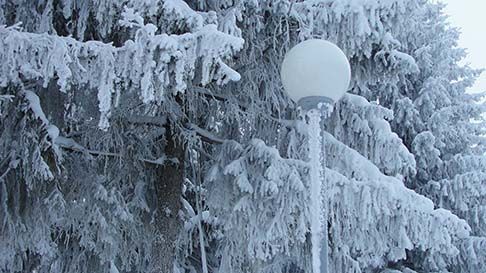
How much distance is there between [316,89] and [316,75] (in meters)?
0.07

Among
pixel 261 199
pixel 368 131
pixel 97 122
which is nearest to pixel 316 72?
pixel 261 199

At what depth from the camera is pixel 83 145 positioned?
5.09 m

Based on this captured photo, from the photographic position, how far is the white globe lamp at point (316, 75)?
2.93 m

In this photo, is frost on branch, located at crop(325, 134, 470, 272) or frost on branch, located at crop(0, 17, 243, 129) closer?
frost on branch, located at crop(0, 17, 243, 129)

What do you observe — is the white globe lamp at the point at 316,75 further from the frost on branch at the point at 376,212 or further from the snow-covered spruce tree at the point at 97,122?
the frost on branch at the point at 376,212

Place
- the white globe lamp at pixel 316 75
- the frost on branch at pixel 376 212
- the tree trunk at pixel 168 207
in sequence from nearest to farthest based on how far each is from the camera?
the white globe lamp at pixel 316 75 → the frost on branch at pixel 376 212 → the tree trunk at pixel 168 207

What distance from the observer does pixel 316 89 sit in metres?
2.92

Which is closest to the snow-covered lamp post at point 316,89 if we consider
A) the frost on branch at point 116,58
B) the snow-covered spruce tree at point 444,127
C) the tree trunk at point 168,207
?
the frost on branch at point 116,58

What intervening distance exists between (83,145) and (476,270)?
6878 millimetres

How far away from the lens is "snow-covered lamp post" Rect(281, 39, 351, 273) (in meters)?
2.81

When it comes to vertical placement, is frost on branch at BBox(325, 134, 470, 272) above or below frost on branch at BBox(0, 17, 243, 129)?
below

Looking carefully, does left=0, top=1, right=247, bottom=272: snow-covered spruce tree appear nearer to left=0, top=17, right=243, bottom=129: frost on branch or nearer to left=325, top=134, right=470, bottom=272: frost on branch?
left=0, top=17, right=243, bottom=129: frost on branch

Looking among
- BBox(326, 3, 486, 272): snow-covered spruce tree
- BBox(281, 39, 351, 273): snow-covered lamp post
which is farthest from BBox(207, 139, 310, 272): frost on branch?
BBox(326, 3, 486, 272): snow-covered spruce tree

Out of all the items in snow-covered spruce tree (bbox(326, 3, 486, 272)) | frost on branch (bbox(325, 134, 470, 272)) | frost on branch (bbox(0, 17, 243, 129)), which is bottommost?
frost on branch (bbox(325, 134, 470, 272))
